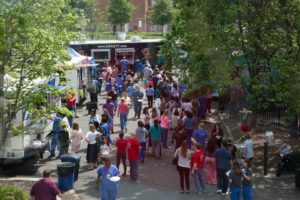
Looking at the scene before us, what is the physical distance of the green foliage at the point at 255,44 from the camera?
17.1 m

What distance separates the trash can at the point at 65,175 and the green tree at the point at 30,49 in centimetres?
186

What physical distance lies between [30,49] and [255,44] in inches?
357

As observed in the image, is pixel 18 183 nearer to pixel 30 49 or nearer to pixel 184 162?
pixel 30 49

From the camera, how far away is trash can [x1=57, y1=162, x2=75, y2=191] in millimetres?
13938

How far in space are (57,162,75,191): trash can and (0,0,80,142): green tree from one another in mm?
1855

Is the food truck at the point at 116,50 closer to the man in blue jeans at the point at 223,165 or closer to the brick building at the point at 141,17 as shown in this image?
the man in blue jeans at the point at 223,165

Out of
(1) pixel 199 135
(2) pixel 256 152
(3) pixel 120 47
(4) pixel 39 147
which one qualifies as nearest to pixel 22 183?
(4) pixel 39 147

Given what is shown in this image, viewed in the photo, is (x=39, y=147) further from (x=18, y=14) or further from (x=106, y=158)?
(x=18, y=14)

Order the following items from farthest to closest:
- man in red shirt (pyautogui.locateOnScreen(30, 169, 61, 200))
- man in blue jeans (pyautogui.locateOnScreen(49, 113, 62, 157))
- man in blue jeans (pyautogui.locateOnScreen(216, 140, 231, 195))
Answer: man in blue jeans (pyautogui.locateOnScreen(49, 113, 62, 157)) < man in blue jeans (pyautogui.locateOnScreen(216, 140, 231, 195)) < man in red shirt (pyautogui.locateOnScreen(30, 169, 61, 200))

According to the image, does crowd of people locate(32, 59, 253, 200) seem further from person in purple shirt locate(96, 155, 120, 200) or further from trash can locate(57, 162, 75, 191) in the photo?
trash can locate(57, 162, 75, 191)

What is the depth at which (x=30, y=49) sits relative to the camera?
39.2 ft

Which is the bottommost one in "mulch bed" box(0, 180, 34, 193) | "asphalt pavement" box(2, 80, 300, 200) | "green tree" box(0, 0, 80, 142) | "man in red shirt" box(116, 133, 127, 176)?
"asphalt pavement" box(2, 80, 300, 200)

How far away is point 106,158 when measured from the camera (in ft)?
41.0

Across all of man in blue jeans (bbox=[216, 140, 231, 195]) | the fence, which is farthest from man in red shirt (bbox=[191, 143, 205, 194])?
the fence
